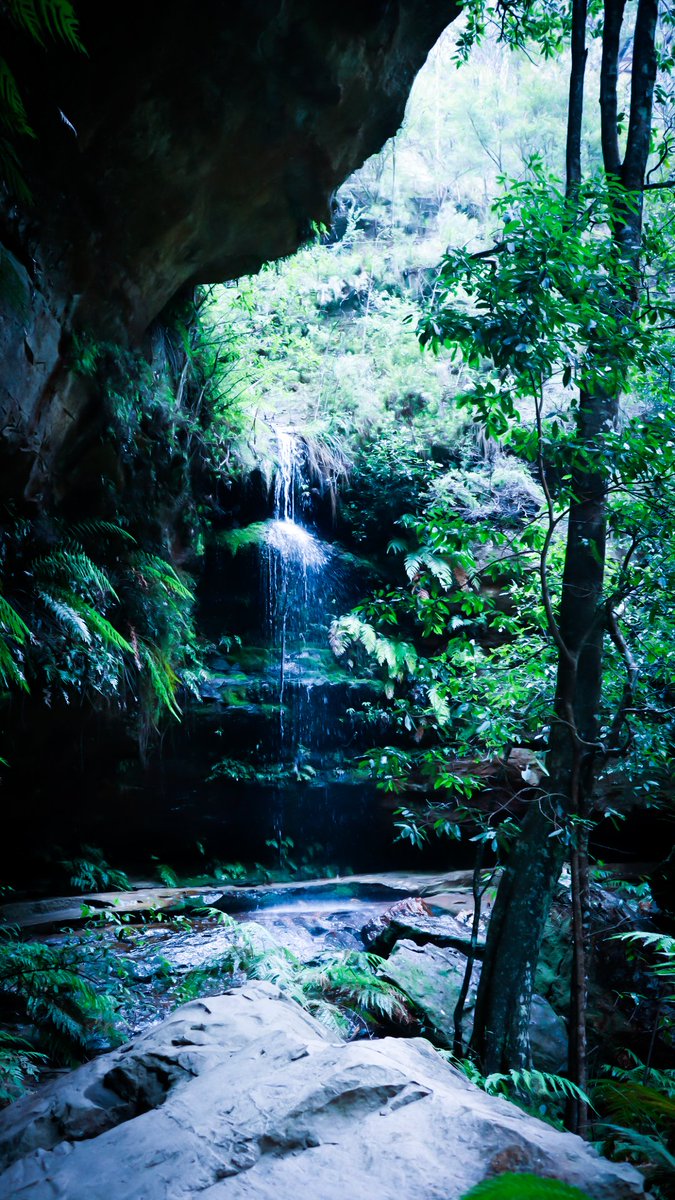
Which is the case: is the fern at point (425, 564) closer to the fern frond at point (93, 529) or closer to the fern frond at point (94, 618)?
the fern frond at point (93, 529)

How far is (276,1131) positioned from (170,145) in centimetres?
552

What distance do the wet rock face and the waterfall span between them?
14.7 ft

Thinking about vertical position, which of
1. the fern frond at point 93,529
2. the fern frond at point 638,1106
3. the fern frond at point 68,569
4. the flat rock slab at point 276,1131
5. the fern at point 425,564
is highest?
the fern at point 425,564

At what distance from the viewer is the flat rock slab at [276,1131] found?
1.65 meters

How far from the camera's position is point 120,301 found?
5.29 metres

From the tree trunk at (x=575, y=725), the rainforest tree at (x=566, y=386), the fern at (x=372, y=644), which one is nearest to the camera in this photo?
the rainforest tree at (x=566, y=386)

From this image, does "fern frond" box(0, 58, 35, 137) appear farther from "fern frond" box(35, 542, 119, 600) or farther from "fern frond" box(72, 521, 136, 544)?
"fern frond" box(72, 521, 136, 544)

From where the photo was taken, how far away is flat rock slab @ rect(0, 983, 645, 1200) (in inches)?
65.1

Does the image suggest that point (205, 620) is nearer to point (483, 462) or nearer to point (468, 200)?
point (483, 462)

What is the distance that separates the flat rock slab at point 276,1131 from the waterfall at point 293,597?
6.97m

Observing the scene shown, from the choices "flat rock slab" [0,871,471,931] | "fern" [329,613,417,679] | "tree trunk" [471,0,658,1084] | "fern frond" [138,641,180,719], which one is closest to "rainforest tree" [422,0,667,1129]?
"tree trunk" [471,0,658,1084]

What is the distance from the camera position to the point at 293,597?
10250mm

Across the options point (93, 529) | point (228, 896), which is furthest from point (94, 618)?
point (228, 896)

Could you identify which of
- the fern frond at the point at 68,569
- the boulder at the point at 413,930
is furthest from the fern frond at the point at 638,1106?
the fern frond at the point at 68,569
